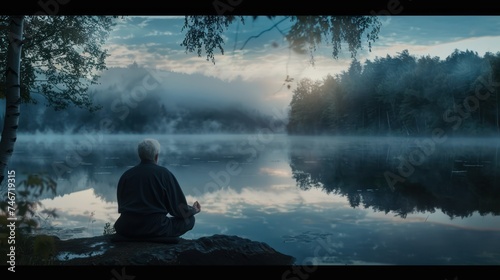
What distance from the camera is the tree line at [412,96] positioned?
104 ft

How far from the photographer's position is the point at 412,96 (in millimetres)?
35375

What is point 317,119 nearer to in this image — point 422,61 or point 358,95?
point 358,95

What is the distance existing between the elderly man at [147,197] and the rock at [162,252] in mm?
187

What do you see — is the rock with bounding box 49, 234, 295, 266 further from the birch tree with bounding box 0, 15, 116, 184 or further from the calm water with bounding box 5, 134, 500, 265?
the birch tree with bounding box 0, 15, 116, 184

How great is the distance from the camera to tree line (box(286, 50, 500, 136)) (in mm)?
31703

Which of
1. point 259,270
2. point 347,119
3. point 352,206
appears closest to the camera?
point 259,270

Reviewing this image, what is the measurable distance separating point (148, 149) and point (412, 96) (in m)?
33.2

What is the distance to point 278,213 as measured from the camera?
13391 millimetres

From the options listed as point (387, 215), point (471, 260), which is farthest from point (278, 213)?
point (471, 260)

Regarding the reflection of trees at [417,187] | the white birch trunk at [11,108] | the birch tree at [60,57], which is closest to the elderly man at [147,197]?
the white birch trunk at [11,108]

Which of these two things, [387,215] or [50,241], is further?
[387,215]

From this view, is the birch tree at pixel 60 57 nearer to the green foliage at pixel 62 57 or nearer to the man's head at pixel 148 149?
the green foliage at pixel 62 57

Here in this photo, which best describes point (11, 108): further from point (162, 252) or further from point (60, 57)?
point (60, 57)

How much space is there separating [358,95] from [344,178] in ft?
48.8
